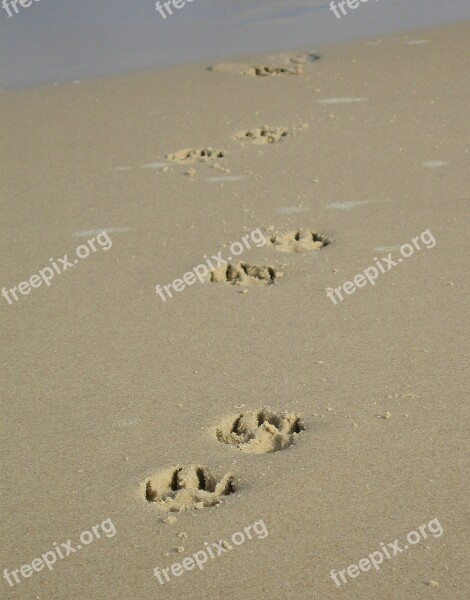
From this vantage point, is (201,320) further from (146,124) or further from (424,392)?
(146,124)

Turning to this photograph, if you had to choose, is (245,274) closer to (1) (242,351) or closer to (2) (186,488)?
(1) (242,351)

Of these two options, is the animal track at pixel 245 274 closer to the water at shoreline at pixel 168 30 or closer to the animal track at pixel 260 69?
the animal track at pixel 260 69

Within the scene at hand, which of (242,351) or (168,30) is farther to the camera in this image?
(168,30)

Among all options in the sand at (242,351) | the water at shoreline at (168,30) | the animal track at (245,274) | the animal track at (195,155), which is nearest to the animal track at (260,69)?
the water at shoreline at (168,30)

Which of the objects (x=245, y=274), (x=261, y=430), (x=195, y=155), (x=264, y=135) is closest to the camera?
(x=261, y=430)

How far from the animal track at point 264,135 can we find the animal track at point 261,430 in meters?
3.37

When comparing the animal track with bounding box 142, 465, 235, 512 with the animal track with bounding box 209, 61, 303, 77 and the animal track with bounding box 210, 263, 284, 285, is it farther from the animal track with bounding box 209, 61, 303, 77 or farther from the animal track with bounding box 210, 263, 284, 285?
the animal track with bounding box 209, 61, 303, 77

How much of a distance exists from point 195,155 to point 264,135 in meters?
0.56

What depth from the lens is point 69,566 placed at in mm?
3160

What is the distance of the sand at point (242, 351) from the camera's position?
10.4 ft

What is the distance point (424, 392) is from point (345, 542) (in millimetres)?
948

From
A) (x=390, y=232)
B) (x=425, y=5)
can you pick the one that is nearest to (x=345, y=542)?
(x=390, y=232)

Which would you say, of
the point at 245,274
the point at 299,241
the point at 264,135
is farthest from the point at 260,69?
the point at 245,274

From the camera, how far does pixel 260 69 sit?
8602 millimetres
